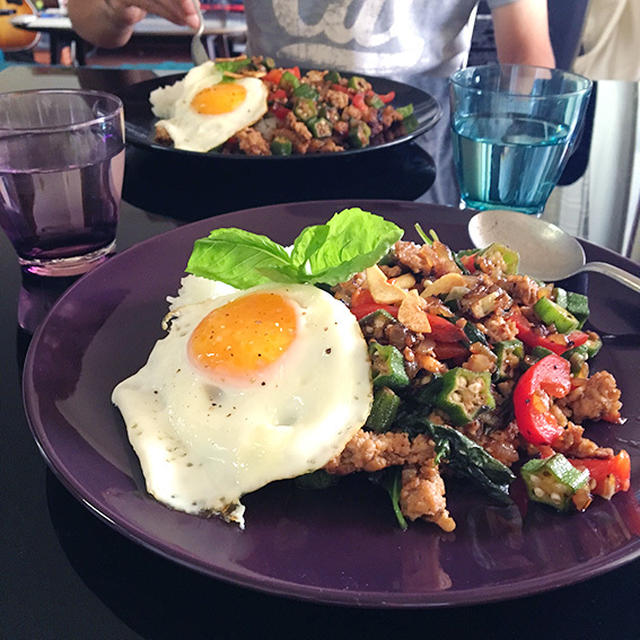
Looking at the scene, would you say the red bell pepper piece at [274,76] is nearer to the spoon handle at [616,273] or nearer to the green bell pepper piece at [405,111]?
the green bell pepper piece at [405,111]

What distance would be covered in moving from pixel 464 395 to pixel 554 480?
0.22 meters

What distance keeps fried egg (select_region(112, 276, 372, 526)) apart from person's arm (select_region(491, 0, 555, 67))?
10.4 feet

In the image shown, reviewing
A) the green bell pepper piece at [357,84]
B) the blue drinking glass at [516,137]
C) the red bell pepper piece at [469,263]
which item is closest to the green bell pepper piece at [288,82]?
the green bell pepper piece at [357,84]

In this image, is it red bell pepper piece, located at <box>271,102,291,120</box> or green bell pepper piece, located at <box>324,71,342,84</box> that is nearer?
red bell pepper piece, located at <box>271,102,291,120</box>

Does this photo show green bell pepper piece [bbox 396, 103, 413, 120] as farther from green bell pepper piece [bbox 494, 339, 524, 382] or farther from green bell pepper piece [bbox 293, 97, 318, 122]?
green bell pepper piece [bbox 494, 339, 524, 382]

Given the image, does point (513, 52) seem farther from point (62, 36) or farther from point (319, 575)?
point (62, 36)

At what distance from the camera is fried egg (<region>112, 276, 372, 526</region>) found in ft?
3.82

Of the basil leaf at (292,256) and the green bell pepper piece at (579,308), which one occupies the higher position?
the basil leaf at (292,256)

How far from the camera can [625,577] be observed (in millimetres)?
1147

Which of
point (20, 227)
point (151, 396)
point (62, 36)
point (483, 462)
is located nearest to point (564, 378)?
point (483, 462)

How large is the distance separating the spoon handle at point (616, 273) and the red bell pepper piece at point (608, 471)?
549mm

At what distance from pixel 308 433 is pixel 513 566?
1.33 ft

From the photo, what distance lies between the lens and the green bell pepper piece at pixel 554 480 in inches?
43.8

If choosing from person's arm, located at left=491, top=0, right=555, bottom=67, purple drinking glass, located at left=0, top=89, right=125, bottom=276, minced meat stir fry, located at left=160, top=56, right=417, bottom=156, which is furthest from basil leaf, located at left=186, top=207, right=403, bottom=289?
person's arm, located at left=491, top=0, right=555, bottom=67
